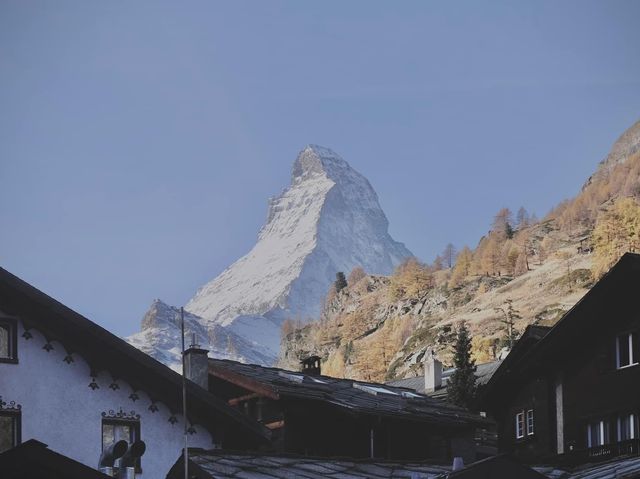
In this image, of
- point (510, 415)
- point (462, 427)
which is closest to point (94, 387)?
point (462, 427)

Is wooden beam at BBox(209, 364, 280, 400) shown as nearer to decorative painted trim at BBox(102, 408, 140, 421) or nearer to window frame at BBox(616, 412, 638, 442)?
decorative painted trim at BBox(102, 408, 140, 421)

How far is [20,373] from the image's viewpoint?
1173 inches

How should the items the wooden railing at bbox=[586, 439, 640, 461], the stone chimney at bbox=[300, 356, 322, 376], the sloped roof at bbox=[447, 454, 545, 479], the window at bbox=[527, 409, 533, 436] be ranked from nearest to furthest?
1. the sloped roof at bbox=[447, 454, 545, 479]
2. the wooden railing at bbox=[586, 439, 640, 461]
3. the window at bbox=[527, 409, 533, 436]
4. the stone chimney at bbox=[300, 356, 322, 376]

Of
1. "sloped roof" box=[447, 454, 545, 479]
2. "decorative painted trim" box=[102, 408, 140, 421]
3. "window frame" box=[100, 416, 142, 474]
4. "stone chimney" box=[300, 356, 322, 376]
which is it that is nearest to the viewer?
"sloped roof" box=[447, 454, 545, 479]

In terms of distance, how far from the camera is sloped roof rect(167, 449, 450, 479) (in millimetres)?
20453

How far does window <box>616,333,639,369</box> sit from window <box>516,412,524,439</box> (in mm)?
6480

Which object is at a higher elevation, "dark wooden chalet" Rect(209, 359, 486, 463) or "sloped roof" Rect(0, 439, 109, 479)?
"dark wooden chalet" Rect(209, 359, 486, 463)

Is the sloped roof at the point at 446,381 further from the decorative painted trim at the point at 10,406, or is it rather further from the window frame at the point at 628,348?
the decorative painted trim at the point at 10,406

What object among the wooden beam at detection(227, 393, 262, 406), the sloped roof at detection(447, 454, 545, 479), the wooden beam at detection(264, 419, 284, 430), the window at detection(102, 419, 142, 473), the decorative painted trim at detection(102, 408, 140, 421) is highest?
the wooden beam at detection(227, 393, 262, 406)

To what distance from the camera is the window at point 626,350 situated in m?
38.7

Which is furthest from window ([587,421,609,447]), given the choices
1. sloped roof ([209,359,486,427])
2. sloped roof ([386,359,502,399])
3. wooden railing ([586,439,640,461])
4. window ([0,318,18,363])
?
sloped roof ([386,359,502,399])

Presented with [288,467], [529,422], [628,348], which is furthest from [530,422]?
[288,467]

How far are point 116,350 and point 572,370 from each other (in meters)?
15.6

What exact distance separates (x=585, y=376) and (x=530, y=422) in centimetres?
472
